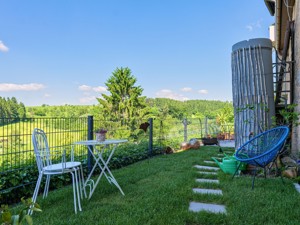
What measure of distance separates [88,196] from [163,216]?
1194mm

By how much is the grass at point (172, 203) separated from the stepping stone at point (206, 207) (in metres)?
0.05

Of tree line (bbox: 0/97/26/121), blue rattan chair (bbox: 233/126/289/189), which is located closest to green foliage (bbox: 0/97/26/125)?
tree line (bbox: 0/97/26/121)

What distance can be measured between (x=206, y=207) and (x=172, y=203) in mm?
353

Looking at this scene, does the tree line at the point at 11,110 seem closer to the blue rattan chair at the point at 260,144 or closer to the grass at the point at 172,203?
the grass at the point at 172,203

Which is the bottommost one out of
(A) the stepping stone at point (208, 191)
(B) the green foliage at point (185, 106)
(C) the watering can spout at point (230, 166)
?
(A) the stepping stone at point (208, 191)

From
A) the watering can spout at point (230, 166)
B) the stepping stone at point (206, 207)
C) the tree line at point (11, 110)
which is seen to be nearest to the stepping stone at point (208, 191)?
the stepping stone at point (206, 207)

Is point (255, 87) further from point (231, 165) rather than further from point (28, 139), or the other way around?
point (28, 139)

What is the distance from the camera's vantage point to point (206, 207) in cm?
229

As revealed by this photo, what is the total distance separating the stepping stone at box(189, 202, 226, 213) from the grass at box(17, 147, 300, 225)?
0.05 meters

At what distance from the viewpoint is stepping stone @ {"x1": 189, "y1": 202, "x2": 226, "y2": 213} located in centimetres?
219

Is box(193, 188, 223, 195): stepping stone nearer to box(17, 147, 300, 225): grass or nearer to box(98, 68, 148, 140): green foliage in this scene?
box(17, 147, 300, 225): grass

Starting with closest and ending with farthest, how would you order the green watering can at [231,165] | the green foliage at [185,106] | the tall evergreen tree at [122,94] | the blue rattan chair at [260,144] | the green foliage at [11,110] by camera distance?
1. the green foliage at [11,110]
2. the blue rattan chair at [260,144]
3. the green watering can at [231,165]
4. the green foliage at [185,106]
5. the tall evergreen tree at [122,94]

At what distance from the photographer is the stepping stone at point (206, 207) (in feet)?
7.18

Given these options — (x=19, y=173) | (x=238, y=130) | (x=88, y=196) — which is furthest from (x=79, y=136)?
(x=238, y=130)
